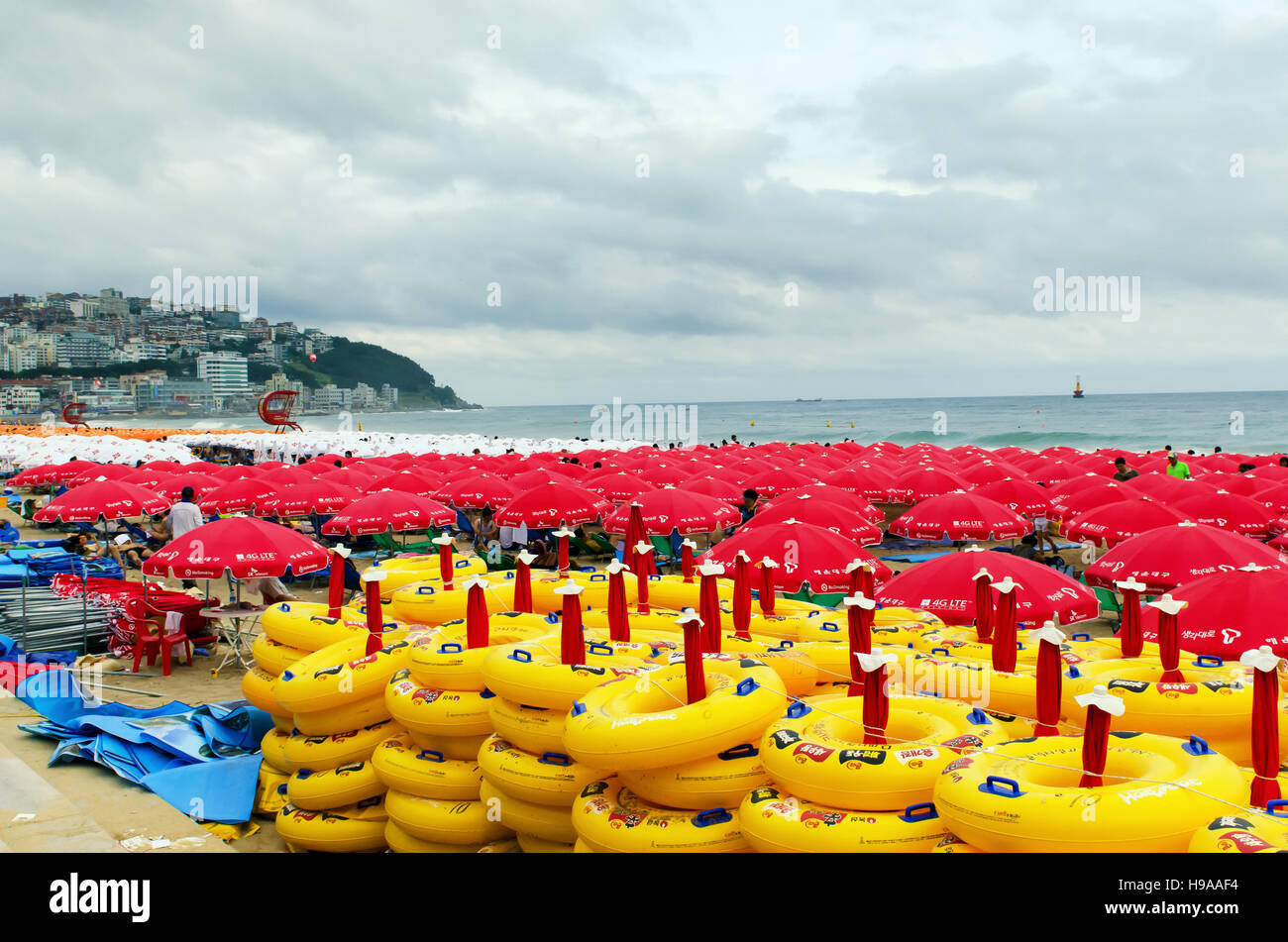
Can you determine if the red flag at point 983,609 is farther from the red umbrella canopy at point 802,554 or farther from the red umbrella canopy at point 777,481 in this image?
the red umbrella canopy at point 777,481

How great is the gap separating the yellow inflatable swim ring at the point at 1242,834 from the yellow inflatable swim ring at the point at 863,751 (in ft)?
3.76

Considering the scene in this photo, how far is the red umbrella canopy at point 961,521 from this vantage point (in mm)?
12430

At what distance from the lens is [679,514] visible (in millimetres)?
13570

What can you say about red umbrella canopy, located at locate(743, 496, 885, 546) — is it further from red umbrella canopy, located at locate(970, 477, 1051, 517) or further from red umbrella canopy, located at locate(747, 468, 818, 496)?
red umbrella canopy, located at locate(747, 468, 818, 496)

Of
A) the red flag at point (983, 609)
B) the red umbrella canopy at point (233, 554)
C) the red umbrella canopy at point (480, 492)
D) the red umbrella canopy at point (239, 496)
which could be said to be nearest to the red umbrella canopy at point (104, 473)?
the red umbrella canopy at point (239, 496)

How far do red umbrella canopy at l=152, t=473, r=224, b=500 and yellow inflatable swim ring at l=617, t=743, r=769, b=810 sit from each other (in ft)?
52.2

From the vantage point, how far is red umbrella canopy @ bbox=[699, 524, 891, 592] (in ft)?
28.5

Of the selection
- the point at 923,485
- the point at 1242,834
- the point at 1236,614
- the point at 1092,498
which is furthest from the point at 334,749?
the point at 923,485

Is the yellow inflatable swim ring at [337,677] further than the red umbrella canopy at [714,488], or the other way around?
the red umbrella canopy at [714,488]

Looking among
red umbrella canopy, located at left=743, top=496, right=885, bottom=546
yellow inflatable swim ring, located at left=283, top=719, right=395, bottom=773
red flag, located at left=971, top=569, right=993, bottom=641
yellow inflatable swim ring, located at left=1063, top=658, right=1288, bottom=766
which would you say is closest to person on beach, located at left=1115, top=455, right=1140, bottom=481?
red umbrella canopy, located at left=743, top=496, right=885, bottom=546

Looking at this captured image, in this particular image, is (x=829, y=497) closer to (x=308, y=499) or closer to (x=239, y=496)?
(x=308, y=499)

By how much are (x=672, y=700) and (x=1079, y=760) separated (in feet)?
7.18

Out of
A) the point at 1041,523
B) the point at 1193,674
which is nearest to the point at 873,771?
the point at 1193,674
